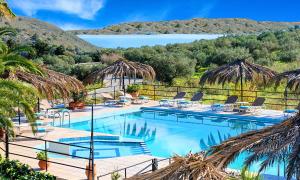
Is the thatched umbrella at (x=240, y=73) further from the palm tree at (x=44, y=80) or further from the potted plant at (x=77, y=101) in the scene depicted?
the palm tree at (x=44, y=80)

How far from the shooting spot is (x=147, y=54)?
41406 mm

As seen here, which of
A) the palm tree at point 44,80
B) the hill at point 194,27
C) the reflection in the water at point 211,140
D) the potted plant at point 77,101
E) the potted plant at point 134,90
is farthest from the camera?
the hill at point 194,27

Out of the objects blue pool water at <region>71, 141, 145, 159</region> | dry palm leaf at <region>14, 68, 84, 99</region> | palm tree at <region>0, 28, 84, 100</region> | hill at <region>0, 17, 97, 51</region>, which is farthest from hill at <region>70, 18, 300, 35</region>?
blue pool water at <region>71, 141, 145, 159</region>

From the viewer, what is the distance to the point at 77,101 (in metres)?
21.0

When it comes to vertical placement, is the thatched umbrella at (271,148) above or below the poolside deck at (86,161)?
above

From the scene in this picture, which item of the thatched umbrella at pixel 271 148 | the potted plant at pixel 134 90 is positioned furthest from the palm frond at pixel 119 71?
the thatched umbrella at pixel 271 148

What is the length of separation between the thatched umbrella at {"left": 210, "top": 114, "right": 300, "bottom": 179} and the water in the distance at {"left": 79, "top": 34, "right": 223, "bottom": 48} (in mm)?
52456

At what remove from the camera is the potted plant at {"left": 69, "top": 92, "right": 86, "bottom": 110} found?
20688mm

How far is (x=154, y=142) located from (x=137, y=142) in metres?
1.47

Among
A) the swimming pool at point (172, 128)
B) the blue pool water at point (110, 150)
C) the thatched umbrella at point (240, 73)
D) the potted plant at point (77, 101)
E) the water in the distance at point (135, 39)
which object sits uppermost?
the water in the distance at point (135, 39)

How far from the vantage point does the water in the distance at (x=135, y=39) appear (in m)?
60.0

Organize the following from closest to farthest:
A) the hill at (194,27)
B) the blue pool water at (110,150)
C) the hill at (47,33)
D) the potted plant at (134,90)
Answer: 1. the blue pool water at (110,150)
2. the potted plant at (134,90)
3. the hill at (47,33)
4. the hill at (194,27)

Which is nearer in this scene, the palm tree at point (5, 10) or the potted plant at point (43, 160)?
the potted plant at point (43, 160)

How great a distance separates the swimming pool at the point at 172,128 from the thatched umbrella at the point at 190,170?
29.3ft
